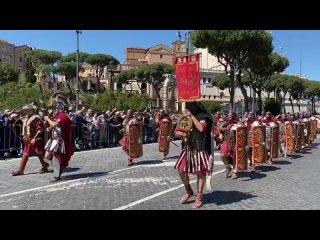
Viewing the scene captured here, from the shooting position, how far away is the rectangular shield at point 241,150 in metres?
10.8

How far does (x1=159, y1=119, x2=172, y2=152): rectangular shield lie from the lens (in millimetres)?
14648

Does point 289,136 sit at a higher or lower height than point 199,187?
higher

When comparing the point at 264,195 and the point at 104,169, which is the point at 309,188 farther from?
the point at 104,169

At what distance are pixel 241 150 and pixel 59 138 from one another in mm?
4280

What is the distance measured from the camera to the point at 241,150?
10898 mm

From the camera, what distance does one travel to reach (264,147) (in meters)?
12.0

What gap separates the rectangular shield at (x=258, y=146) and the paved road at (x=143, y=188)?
0.37m

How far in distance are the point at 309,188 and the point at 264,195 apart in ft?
4.88

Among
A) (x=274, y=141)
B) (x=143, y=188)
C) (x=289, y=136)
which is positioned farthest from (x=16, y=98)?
(x=143, y=188)

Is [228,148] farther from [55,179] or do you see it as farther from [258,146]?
[55,179]

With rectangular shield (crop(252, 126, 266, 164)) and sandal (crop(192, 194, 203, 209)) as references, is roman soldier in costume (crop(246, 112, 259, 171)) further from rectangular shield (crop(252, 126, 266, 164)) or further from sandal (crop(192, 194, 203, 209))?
sandal (crop(192, 194, 203, 209))

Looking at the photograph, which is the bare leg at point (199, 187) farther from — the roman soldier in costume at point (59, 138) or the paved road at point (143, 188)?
the roman soldier in costume at point (59, 138)

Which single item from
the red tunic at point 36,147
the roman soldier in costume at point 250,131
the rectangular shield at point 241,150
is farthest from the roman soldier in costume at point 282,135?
the red tunic at point 36,147
